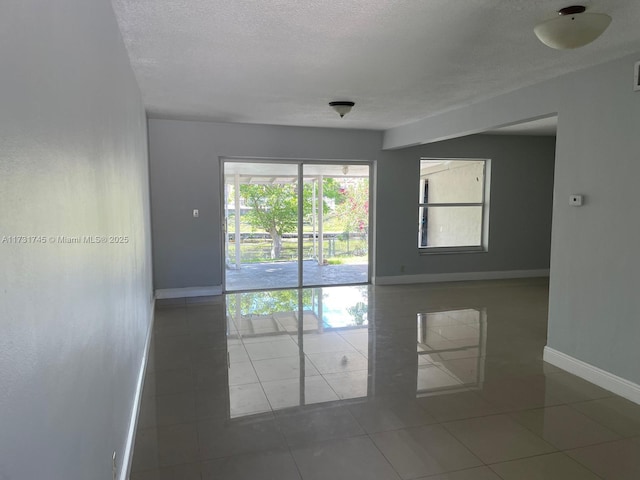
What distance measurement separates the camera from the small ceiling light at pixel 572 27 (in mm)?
2316

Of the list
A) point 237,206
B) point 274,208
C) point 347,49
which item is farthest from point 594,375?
point 237,206

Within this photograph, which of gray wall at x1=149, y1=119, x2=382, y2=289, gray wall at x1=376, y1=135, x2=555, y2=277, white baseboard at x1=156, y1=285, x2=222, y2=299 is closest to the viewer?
gray wall at x1=149, y1=119, x2=382, y2=289

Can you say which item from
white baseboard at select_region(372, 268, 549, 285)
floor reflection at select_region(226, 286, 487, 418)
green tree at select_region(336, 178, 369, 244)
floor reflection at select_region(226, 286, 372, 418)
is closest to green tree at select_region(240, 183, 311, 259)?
green tree at select_region(336, 178, 369, 244)

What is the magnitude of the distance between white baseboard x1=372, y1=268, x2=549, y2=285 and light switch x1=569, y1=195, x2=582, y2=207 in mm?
3995

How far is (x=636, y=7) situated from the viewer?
2.45 m

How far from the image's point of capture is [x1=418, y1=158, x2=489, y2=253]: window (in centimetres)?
764

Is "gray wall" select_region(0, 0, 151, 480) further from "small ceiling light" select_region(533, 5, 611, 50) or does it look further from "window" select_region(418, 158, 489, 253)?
"window" select_region(418, 158, 489, 253)

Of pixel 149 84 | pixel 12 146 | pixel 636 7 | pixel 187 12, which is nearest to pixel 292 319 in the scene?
pixel 149 84

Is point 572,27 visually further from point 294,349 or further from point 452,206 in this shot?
point 452,206

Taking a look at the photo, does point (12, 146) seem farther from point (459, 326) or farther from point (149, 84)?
point (459, 326)

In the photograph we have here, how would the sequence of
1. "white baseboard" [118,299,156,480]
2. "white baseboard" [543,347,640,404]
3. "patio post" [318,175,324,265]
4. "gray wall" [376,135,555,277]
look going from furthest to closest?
"gray wall" [376,135,555,277] → "patio post" [318,175,324,265] → "white baseboard" [543,347,640,404] → "white baseboard" [118,299,156,480]

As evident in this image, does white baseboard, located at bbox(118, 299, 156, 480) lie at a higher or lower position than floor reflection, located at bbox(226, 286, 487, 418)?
higher

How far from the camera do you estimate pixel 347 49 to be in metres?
3.13

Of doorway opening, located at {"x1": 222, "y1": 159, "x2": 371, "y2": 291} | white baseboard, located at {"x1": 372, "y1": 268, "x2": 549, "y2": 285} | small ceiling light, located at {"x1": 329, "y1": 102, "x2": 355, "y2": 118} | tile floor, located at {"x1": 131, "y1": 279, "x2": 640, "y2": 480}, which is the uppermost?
small ceiling light, located at {"x1": 329, "y1": 102, "x2": 355, "y2": 118}
